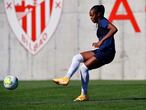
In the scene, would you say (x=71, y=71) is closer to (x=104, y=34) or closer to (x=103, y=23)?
(x=104, y=34)

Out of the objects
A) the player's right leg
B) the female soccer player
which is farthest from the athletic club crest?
the player's right leg

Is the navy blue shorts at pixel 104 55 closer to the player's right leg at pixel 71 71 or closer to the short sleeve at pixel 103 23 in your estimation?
the player's right leg at pixel 71 71

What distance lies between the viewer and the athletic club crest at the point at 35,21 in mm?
21906

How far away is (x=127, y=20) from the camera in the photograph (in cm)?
2162

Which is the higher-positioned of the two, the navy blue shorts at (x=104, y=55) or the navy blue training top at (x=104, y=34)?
the navy blue training top at (x=104, y=34)

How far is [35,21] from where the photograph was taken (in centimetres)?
2205

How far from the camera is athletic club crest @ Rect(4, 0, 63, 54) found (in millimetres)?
21906

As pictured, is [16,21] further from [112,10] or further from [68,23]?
[112,10]

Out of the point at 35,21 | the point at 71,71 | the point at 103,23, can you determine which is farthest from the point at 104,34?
the point at 35,21

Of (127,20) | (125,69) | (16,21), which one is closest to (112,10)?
(127,20)

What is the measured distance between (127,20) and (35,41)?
3.45 metres

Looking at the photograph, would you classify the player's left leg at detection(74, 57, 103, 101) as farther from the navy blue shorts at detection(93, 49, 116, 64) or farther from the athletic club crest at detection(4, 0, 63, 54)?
the athletic club crest at detection(4, 0, 63, 54)

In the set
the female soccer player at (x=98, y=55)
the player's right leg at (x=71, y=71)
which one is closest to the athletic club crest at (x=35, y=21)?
the female soccer player at (x=98, y=55)

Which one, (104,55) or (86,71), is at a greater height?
(104,55)
